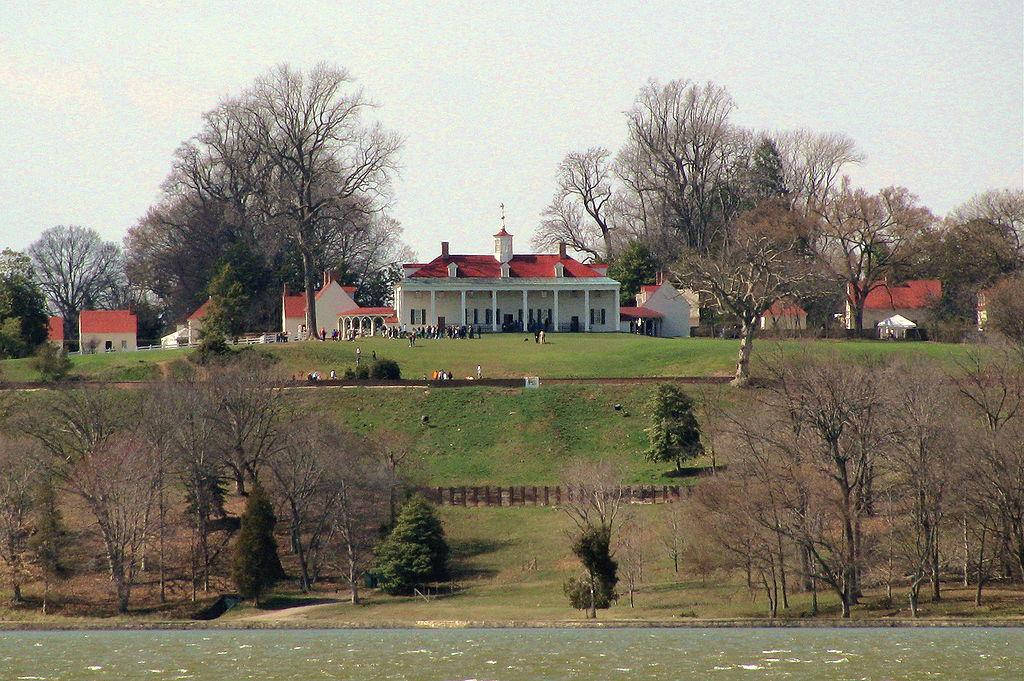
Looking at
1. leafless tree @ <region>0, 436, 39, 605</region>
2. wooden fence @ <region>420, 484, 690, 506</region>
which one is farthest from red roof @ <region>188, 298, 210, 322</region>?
leafless tree @ <region>0, 436, 39, 605</region>

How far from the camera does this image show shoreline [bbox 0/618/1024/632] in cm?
5441

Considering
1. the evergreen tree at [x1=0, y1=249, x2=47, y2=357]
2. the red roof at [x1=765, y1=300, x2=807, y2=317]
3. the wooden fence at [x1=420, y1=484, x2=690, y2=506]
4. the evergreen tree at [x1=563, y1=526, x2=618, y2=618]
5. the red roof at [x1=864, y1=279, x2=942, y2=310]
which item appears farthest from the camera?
the red roof at [x1=864, y1=279, x2=942, y2=310]

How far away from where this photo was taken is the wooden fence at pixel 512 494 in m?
72.8

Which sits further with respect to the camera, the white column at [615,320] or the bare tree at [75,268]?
the bare tree at [75,268]

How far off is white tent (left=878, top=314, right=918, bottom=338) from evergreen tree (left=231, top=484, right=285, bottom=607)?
56.4 m

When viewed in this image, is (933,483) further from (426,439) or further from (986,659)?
(426,439)

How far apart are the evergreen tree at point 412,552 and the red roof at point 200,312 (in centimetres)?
4880

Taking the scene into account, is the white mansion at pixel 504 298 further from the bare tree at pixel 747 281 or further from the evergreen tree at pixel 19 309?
the evergreen tree at pixel 19 309

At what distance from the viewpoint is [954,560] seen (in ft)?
197

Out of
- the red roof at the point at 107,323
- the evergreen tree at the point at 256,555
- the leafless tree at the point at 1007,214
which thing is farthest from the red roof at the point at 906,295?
the evergreen tree at the point at 256,555

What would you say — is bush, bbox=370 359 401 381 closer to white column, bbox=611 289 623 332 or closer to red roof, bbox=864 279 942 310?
white column, bbox=611 289 623 332

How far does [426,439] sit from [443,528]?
1180 centimetres

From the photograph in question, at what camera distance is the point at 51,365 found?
295 ft

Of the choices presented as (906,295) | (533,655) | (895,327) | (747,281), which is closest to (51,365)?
(747,281)
